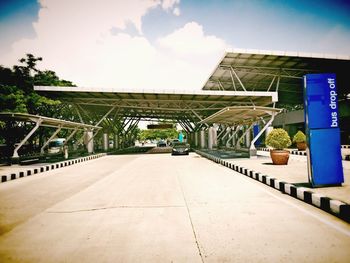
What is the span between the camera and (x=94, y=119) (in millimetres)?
34438

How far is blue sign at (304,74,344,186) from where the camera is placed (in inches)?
229

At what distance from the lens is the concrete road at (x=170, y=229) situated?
9.40ft

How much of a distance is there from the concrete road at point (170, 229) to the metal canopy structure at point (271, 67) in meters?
20.3

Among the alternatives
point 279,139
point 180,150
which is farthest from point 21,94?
point 279,139

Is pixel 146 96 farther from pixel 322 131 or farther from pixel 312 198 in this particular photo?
pixel 312 198

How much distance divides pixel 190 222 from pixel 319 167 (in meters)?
3.80

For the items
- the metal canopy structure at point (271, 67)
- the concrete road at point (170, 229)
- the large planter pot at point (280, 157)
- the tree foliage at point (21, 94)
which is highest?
the metal canopy structure at point (271, 67)

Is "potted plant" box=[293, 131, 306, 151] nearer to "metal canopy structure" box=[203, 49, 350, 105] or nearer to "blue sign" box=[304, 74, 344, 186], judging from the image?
"metal canopy structure" box=[203, 49, 350, 105]

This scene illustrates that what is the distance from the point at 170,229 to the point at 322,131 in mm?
4570

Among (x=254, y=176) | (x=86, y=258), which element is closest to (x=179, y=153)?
(x=254, y=176)

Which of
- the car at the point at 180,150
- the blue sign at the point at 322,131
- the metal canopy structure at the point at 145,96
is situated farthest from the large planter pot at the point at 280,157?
the metal canopy structure at the point at 145,96

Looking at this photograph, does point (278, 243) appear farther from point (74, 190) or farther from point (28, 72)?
point (28, 72)

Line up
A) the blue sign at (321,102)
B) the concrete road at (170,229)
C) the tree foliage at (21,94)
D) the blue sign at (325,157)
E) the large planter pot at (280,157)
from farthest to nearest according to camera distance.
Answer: the tree foliage at (21,94)
the large planter pot at (280,157)
the blue sign at (321,102)
the blue sign at (325,157)
the concrete road at (170,229)

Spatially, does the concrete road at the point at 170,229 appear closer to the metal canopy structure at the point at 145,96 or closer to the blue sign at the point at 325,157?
the blue sign at the point at 325,157
